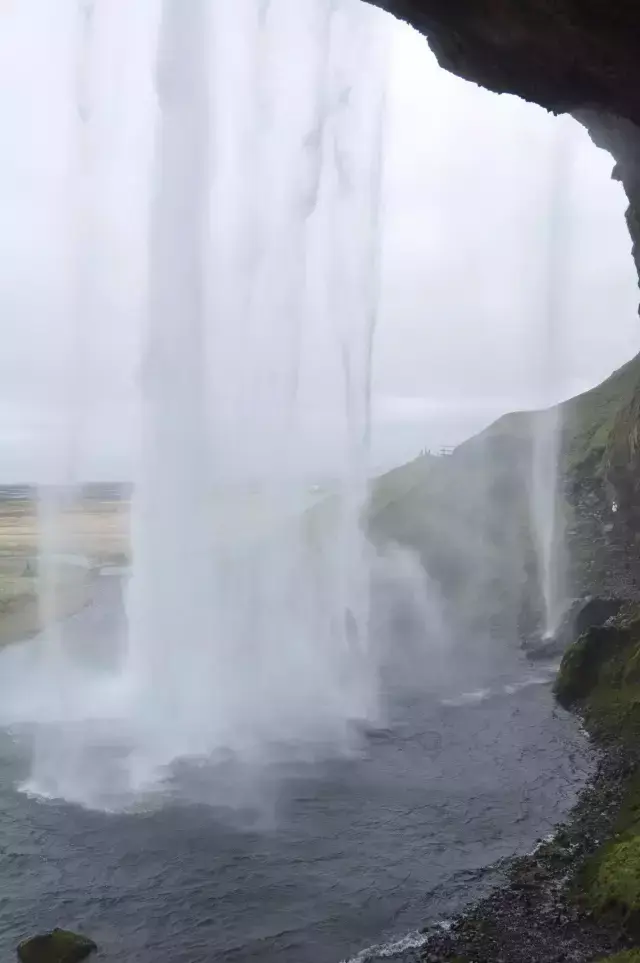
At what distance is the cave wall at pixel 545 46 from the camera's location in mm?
13867

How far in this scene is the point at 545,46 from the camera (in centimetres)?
1547

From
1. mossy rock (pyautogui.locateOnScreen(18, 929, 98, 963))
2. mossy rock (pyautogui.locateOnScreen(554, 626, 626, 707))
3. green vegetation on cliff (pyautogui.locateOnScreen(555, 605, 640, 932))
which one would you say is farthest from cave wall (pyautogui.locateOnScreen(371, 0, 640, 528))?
mossy rock (pyautogui.locateOnScreen(18, 929, 98, 963))

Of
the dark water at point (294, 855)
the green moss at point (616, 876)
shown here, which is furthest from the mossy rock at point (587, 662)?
the green moss at point (616, 876)

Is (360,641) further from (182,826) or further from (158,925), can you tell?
(158,925)

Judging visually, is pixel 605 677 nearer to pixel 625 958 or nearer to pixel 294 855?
pixel 294 855

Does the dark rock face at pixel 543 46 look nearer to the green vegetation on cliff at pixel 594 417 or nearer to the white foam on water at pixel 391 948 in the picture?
the white foam on water at pixel 391 948

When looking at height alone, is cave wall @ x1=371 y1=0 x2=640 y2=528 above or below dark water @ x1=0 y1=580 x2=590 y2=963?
above

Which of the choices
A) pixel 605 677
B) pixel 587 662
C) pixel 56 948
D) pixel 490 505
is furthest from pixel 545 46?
pixel 490 505

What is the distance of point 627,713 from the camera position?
22.9m

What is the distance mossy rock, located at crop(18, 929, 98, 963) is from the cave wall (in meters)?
17.6

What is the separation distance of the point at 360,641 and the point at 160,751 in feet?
47.4

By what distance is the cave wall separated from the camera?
1387cm

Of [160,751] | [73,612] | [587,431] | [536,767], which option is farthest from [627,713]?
[587,431]

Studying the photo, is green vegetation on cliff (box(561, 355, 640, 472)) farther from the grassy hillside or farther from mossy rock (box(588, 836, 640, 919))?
mossy rock (box(588, 836, 640, 919))
